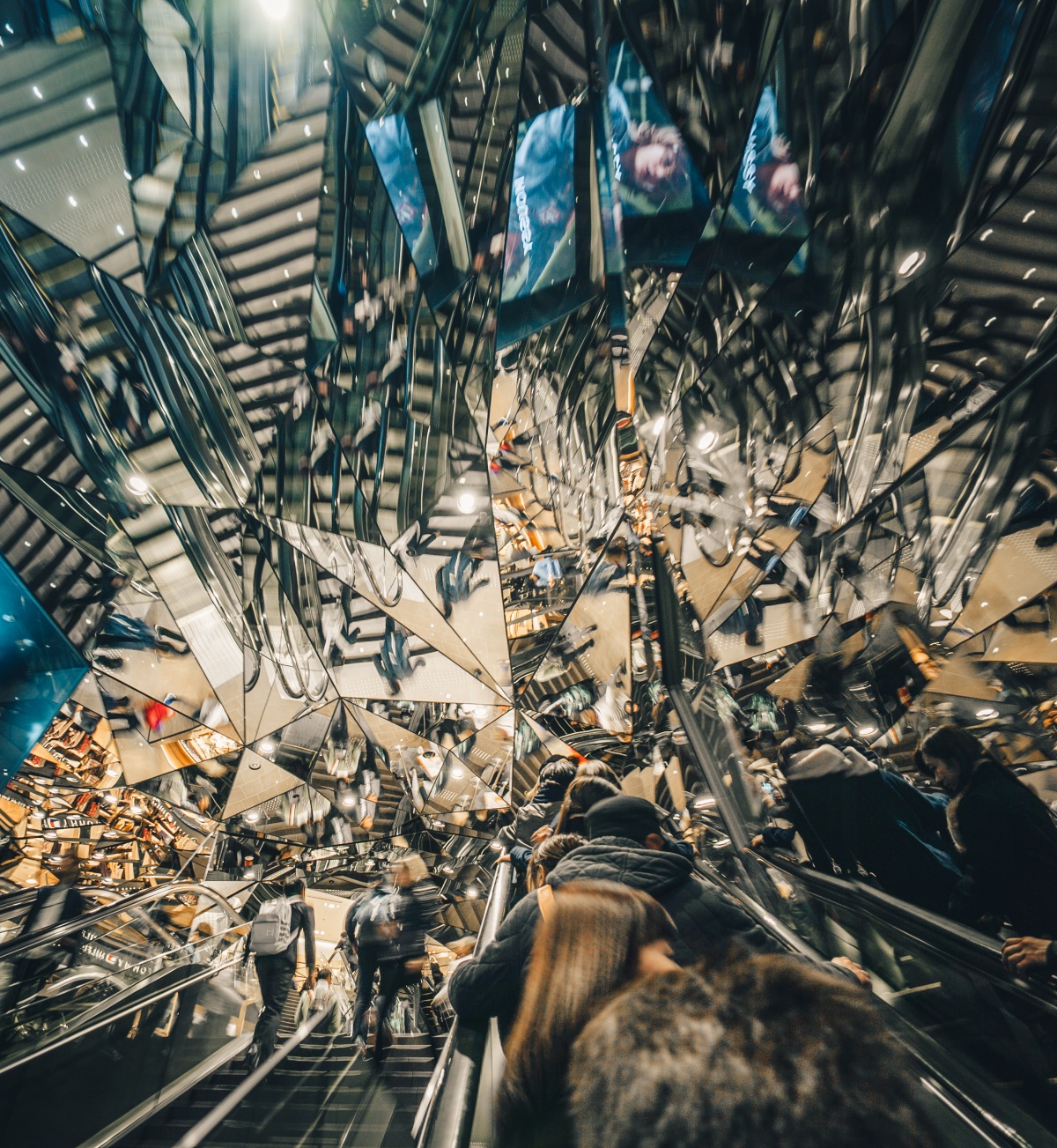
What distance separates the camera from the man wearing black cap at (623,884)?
1616 mm

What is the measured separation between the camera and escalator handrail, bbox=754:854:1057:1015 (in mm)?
1717

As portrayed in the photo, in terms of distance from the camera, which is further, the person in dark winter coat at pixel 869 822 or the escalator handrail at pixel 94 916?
the escalator handrail at pixel 94 916

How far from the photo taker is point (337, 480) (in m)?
4.52

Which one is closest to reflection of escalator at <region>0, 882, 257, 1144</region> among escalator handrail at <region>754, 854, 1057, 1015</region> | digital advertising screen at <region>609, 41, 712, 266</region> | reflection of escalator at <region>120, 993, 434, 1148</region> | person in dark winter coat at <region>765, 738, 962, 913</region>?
reflection of escalator at <region>120, 993, 434, 1148</region>

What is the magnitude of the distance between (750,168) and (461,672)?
5.53 metres

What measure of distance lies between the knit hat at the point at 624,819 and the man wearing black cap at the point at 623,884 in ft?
0.20

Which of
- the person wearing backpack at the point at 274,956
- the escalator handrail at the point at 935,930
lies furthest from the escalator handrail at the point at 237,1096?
the escalator handrail at the point at 935,930

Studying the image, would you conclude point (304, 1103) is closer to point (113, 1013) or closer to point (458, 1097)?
point (113, 1013)

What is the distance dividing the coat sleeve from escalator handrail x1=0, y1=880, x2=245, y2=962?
4259mm

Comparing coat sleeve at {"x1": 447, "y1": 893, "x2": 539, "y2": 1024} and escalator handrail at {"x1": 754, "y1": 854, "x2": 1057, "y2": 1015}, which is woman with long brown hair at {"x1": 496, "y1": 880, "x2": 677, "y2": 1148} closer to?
coat sleeve at {"x1": 447, "y1": 893, "x2": 539, "y2": 1024}

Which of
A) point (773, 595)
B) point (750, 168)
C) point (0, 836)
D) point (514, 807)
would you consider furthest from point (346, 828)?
point (750, 168)

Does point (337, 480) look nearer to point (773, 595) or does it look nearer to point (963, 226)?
point (773, 595)

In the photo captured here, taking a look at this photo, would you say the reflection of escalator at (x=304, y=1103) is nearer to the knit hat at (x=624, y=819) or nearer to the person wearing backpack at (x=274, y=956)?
the person wearing backpack at (x=274, y=956)

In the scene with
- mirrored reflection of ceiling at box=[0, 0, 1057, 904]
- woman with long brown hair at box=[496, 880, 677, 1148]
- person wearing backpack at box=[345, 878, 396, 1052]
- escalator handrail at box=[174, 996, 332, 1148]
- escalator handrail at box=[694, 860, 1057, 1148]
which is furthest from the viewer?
person wearing backpack at box=[345, 878, 396, 1052]
